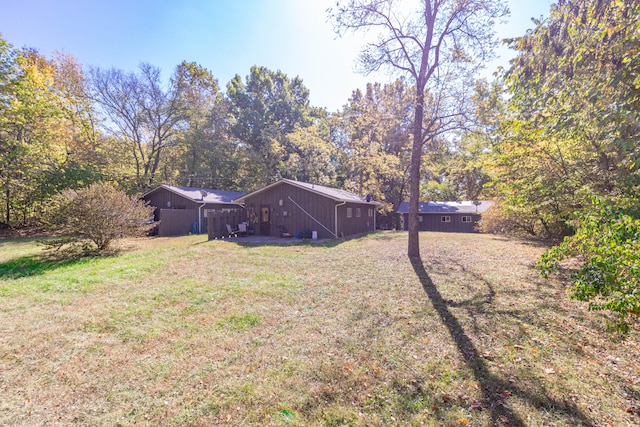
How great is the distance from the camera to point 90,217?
945 centimetres

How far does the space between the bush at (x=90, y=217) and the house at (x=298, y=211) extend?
7.24m

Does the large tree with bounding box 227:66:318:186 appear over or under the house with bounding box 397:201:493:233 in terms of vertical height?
over

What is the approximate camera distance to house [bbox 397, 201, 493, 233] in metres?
25.1

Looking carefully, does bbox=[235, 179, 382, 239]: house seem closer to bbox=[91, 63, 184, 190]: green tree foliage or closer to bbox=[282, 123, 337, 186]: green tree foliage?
bbox=[282, 123, 337, 186]: green tree foliage

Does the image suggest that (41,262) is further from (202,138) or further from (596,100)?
(202,138)

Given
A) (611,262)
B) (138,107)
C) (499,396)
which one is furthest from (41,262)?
(138,107)

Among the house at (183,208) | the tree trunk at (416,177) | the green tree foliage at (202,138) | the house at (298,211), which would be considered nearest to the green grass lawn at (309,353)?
the tree trunk at (416,177)

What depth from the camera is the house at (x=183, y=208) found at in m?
16.9

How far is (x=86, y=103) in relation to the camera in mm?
22422

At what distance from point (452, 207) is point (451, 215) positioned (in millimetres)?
770

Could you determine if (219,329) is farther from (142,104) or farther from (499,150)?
(142,104)

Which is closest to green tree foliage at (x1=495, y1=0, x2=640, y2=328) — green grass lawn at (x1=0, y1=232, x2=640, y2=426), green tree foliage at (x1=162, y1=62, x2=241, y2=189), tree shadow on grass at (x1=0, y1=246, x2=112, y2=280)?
green grass lawn at (x1=0, y1=232, x2=640, y2=426)

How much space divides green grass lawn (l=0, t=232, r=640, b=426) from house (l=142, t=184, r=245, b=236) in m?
10.0

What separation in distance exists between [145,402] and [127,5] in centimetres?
1305
